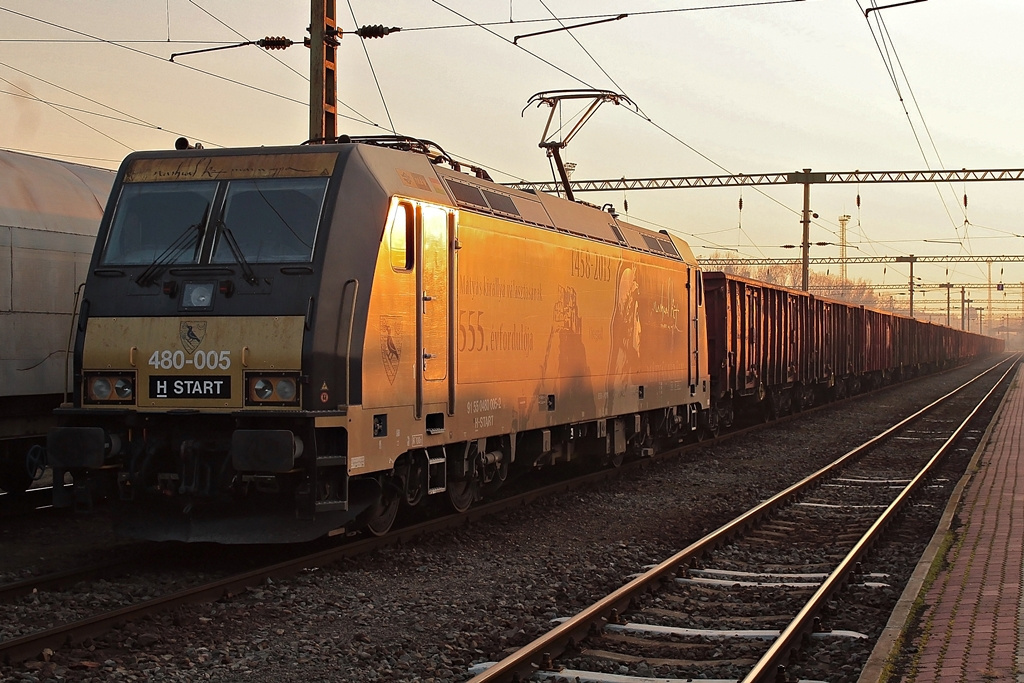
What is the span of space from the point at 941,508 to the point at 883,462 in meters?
4.85

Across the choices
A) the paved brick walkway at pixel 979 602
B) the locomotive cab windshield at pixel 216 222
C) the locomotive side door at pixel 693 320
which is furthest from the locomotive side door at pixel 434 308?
the locomotive side door at pixel 693 320

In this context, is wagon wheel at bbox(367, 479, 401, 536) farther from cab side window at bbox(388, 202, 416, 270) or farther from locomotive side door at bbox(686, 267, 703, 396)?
locomotive side door at bbox(686, 267, 703, 396)

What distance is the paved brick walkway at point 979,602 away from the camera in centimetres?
581

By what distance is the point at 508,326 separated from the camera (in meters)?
11.2

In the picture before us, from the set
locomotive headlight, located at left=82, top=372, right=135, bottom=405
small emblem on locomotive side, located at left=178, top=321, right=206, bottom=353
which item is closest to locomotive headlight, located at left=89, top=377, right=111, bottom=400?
locomotive headlight, located at left=82, top=372, right=135, bottom=405

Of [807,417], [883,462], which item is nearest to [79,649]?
[883,462]

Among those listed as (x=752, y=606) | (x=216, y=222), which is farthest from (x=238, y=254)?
(x=752, y=606)

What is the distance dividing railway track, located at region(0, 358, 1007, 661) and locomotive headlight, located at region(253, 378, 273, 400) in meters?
1.28

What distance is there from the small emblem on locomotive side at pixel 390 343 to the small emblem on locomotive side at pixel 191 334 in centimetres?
137

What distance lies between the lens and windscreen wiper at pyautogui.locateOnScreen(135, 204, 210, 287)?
8805mm

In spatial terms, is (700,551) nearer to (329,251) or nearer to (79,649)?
(329,251)

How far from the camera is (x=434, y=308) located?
31.7 feet

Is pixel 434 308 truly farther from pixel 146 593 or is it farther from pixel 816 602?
pixel 816 602

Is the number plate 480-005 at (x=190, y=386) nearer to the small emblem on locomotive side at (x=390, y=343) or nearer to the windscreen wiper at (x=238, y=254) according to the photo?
the windscreen wiper at (x=238, y=254)
